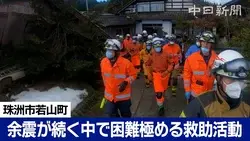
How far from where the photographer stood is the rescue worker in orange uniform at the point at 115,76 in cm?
597

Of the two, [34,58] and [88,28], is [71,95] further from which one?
[88,28]

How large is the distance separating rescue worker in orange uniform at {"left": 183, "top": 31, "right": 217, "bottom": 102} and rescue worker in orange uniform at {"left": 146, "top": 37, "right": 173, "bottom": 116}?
1760 mm

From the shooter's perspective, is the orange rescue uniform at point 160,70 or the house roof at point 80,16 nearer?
the orange rescue uniform at point 160,70

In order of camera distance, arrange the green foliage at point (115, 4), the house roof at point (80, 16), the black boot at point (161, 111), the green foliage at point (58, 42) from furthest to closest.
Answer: the green foliage at point (115, 4), the house roof at point (80, 16), the green foliage at point (58, 42), the black boot at point (161, 111)

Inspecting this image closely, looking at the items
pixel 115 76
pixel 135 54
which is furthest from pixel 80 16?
pixel 115 76

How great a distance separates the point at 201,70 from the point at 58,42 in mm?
5075

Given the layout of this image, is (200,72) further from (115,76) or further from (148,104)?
(148,104)

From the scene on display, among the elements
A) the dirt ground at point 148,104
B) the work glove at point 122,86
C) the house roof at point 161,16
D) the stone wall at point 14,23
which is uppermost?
the house roof at point 161,16

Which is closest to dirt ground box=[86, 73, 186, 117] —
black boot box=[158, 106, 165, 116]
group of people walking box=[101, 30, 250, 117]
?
black boot box=[158, 106, 165, 116]

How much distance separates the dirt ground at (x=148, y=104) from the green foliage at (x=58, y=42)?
5.02ft

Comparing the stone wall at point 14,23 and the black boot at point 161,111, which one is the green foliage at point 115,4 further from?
the black boot at point 161,111

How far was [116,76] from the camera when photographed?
5.98m

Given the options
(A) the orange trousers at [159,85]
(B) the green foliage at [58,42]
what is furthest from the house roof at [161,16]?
(A) the orange trousers at [159,85]

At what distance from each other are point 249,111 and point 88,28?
775 centimetres
